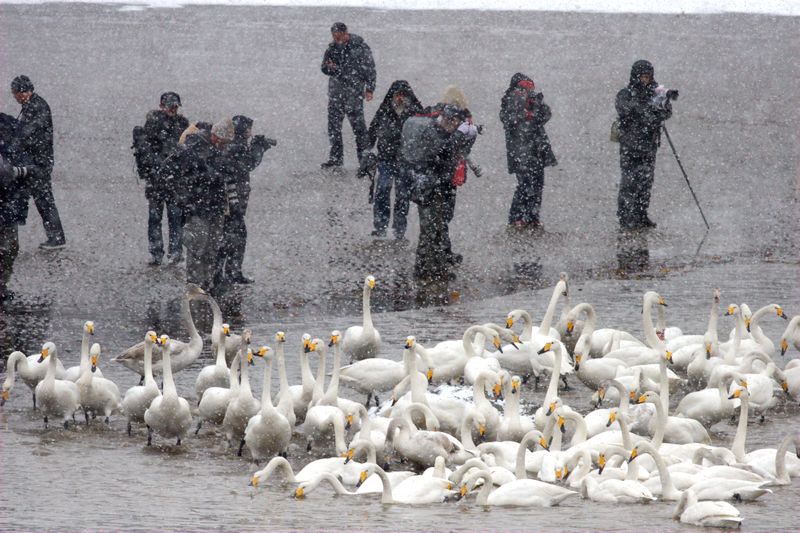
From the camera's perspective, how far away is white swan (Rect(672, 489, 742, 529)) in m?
8.11

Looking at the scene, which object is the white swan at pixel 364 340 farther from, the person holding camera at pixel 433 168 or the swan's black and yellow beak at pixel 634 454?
the swan's black and yellow beak at pixel 634 454

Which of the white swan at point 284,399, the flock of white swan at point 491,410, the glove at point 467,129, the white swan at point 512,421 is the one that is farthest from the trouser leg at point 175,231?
the white swan at point 512,421

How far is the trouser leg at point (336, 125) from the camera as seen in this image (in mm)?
19391

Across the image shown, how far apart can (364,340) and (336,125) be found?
26.6ft

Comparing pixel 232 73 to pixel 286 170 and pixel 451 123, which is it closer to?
pixel 286 170

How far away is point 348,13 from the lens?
3341 centimetres

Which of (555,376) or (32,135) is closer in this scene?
(555,376)

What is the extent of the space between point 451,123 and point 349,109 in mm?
4744

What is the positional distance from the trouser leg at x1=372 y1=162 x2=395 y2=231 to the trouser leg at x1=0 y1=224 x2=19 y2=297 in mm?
4363

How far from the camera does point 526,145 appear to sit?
17031 mm

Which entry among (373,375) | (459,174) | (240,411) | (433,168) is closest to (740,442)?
(373,375)

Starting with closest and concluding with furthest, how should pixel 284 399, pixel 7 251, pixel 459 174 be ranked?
pixel 284 399, pixel 7 251, pixel 459 174

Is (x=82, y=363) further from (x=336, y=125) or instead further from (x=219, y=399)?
(x=336, y=125)

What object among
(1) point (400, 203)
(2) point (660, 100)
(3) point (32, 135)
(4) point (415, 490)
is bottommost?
(4) point (415, 490)
